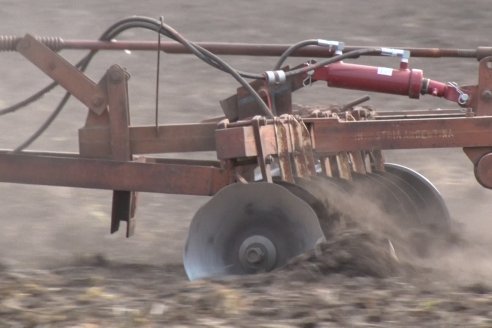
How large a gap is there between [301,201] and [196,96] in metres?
4.87

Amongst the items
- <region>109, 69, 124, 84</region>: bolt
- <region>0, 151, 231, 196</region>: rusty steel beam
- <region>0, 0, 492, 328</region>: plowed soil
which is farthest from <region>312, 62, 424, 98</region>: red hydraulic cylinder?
<region>109, 69, 124, 84</region>: bolt

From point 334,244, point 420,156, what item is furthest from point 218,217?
point 420,156

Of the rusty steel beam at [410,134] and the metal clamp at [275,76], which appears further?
the metal clamp at [275,76]

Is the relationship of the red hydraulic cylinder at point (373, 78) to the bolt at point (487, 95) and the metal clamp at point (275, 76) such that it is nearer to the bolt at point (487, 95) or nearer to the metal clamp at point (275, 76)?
the metal clamp at point (275, 76)

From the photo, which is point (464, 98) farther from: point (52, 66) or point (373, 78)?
point (52, 66)

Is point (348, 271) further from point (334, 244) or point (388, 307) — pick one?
point (388, 307)

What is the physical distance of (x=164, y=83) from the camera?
10688mm

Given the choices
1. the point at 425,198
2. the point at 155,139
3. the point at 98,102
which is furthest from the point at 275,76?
the point at 425,198

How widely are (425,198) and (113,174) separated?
212cm

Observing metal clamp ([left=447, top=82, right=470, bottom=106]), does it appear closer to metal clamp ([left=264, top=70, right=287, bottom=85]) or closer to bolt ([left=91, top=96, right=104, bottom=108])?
metal clamp ([left=264, top=70, right=287, bottom=85])

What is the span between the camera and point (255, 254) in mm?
5645

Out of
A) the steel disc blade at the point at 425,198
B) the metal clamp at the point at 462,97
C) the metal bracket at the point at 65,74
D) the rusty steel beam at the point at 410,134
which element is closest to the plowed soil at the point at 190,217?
the steel disc blade at the point at 425,198

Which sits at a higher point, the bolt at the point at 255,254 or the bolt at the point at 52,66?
the bolt at the point at 52,66

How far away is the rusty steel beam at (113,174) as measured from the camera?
19.5 feet
